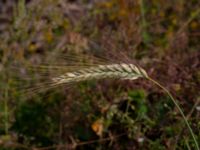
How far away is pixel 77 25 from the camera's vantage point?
16.2 ft

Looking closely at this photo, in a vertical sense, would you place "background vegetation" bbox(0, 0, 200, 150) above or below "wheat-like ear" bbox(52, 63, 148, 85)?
below

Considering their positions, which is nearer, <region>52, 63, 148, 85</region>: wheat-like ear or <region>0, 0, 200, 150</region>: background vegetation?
<region>52, 63, 148, 85</region>: wheat-like ear

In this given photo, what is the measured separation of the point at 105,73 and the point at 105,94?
1248 millimetres

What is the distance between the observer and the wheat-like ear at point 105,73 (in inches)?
106

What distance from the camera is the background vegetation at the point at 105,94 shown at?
359 cm

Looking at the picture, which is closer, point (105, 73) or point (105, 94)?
point (105, 73)

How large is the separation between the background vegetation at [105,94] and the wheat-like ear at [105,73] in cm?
37

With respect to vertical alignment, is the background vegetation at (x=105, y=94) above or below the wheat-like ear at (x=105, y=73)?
below

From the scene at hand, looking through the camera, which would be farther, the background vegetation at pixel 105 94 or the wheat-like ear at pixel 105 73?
the background vegetation at pixel 105 94

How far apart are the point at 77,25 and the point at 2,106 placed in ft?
3.35

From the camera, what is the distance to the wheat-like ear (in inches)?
106

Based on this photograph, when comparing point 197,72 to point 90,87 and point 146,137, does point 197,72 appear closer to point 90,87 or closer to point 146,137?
point 146,137

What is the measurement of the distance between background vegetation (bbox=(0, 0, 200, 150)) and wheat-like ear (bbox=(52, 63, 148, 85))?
0.37m

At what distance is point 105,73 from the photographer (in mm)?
2748
